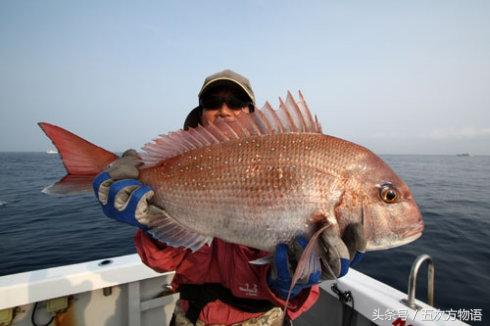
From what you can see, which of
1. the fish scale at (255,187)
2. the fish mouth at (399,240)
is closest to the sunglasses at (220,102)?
the fish scale at (255,187)

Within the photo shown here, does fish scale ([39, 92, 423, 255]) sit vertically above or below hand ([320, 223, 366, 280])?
above

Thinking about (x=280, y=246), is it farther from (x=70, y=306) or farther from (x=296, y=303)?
(x=70, y=306)

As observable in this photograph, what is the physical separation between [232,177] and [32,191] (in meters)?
30.2

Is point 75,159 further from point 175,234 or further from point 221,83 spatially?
point 221,83

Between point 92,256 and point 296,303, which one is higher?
point 296,303

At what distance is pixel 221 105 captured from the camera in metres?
3.39

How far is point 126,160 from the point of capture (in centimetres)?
265

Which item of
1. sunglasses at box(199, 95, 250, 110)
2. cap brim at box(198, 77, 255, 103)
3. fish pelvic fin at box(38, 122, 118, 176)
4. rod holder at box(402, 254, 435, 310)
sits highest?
cap brim at box(198, 77, 255, 103)

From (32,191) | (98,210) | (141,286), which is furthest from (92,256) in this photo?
(32,191)

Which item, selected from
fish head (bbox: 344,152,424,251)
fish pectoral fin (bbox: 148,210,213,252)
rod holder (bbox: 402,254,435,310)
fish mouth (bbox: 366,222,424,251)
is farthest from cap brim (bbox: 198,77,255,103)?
rod holder (bbox: 402,254,435,310)

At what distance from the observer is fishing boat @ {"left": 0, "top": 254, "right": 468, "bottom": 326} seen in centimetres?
338

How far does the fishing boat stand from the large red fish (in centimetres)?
165

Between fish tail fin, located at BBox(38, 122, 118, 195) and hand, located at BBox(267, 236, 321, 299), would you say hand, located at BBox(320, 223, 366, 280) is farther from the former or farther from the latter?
fish tail fin, located at BBox(38, 122, 118, 195)

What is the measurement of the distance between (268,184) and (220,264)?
3.61ft
